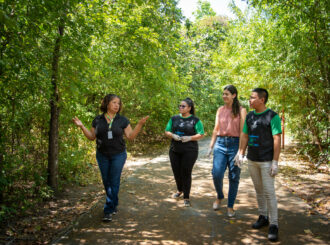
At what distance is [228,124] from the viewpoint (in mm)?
4414

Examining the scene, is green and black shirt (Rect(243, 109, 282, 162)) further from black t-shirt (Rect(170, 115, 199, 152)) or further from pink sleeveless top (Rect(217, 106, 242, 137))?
black t-shirt (Rect(170, 115, 199, 152))

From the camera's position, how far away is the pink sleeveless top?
438 centimetres

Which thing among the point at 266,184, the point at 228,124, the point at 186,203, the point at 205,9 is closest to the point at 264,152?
the point at 266,184

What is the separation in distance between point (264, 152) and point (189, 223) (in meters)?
1.59

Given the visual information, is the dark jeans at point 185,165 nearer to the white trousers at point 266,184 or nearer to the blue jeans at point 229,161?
the blue jeans at point 229,161

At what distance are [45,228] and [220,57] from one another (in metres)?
18.5

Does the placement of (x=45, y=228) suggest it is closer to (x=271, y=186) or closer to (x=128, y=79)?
(x=271, y=186)

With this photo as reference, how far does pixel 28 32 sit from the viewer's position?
358cm

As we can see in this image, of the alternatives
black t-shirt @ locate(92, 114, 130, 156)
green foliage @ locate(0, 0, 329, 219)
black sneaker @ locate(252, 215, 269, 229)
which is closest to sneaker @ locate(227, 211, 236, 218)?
black sneaker @ locate(252, 215, 269, 229)

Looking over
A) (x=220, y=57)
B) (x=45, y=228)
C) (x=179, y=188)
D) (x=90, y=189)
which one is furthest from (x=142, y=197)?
(x=220, y=57)

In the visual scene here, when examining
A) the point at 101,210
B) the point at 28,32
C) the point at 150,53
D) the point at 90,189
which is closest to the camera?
the point at 28,32

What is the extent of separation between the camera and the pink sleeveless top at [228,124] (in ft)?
14.4

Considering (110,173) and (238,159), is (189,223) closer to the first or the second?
(238,159)

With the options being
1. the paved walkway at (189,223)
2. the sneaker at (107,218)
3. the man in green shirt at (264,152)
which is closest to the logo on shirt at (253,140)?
the man in green shirt at (264,152)
